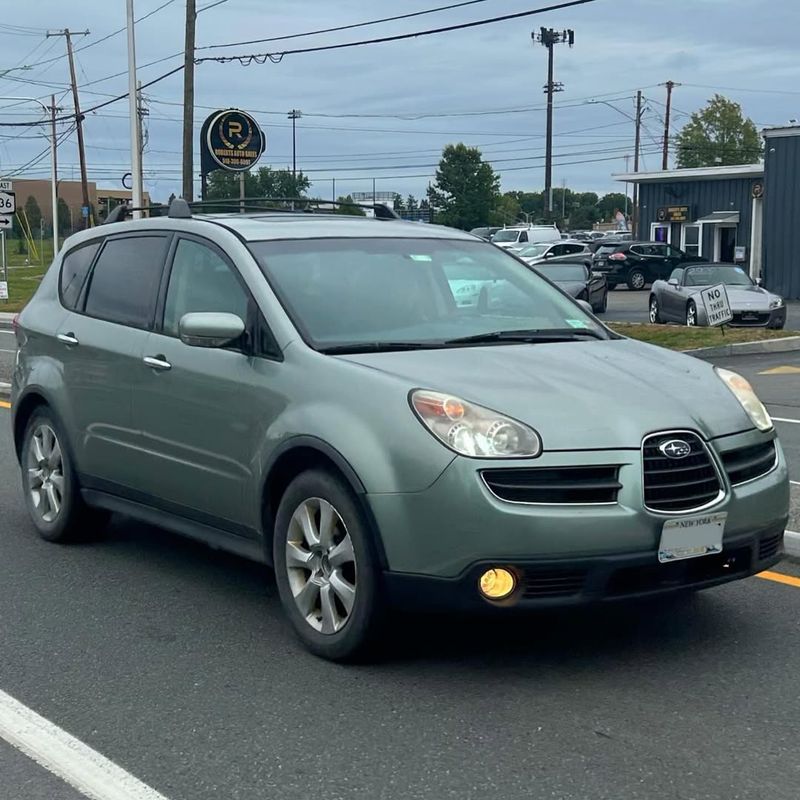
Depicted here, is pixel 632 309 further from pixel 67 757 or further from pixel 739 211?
pixel 67 757

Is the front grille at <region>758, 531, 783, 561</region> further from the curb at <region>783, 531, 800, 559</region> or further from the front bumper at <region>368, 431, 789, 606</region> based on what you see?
the curb at <region>783, 531, 800, 559</region>

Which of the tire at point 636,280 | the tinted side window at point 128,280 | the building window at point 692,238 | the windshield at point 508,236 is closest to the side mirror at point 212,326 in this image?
the tinted side window at point 128,280

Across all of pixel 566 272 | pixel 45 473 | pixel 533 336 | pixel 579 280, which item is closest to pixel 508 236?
pixel 566 272

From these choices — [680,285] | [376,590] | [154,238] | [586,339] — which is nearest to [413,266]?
[586,339]

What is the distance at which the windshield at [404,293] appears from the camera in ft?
17.6

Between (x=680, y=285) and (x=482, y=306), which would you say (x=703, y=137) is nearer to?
(x=680, y=285)

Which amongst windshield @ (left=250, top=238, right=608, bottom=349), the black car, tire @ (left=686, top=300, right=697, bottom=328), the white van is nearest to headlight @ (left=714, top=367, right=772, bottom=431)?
windshield @ (left=250, top=238, right=608, bottom=349)

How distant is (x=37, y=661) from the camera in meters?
5.00

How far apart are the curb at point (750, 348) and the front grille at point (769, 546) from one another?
13409mm

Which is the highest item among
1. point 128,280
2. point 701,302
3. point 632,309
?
point 128,280

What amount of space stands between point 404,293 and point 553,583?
5.78 feet

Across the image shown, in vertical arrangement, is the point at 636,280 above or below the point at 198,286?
below

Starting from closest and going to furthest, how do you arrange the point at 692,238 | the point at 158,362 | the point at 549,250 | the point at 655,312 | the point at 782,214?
1. the point at 158,362
2. the point at 655,312
3. the point at 782,214
4. the point at 549,250
5. the point at 692,238

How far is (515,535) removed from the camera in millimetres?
4312
